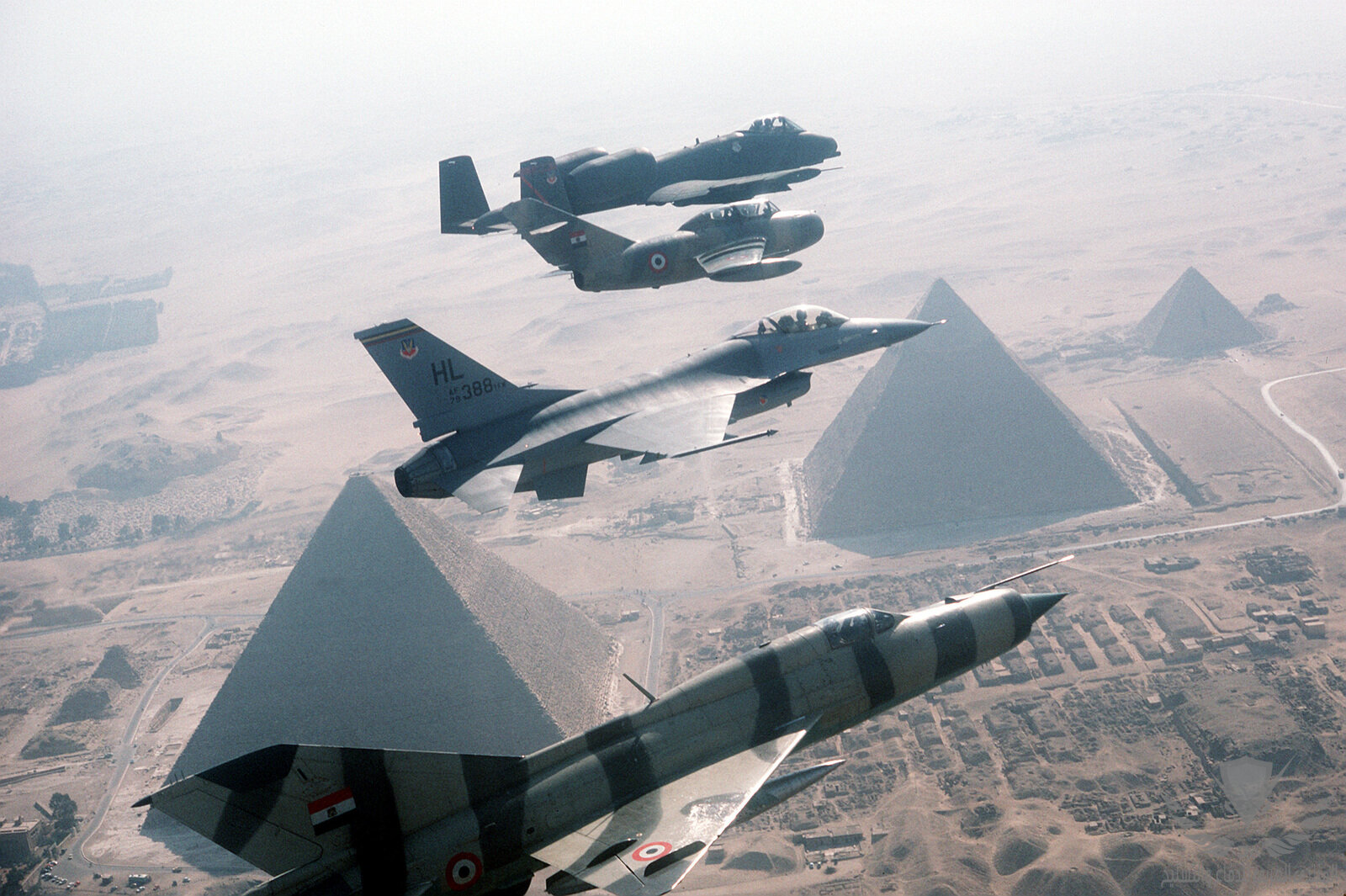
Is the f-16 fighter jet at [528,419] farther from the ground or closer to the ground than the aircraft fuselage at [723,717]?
farther from the ground

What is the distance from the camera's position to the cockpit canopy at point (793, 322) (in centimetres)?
4700

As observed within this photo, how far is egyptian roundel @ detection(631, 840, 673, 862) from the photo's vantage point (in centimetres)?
2831

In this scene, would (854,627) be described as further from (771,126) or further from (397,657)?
(397,657)

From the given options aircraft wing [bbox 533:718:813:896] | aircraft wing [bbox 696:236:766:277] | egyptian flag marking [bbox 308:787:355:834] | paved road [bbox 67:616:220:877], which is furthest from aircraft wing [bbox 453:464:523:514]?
paved road [bbox 67:616:220:877]

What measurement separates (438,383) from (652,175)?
1946cm

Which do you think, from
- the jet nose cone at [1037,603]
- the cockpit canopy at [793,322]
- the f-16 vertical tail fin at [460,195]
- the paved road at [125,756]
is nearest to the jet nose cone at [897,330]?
the cockpit canopy at [793,322]

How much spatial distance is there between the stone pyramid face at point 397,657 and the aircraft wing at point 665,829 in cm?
3824

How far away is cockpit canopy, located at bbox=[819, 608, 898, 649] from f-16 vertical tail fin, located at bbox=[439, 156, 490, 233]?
100ft

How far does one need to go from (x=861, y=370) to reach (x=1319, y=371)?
213 feet

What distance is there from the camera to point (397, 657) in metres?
72.1

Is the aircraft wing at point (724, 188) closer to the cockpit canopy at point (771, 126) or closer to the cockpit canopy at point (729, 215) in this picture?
the cockpit canopy at point (771, 126)

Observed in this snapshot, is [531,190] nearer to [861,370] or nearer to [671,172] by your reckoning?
[671,172]

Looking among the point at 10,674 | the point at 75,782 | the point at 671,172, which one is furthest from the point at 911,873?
the point at 10,674

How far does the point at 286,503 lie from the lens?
533 feet
